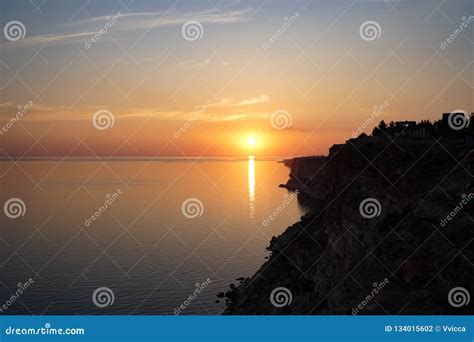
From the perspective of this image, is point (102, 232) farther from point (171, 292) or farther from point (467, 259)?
point (467, 259)

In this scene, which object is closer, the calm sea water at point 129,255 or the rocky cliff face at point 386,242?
A: the rocky cliff face at point 386,242

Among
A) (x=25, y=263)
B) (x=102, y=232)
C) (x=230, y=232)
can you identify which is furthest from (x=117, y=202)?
(x=25, y=263)

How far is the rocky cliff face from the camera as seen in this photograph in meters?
26.7

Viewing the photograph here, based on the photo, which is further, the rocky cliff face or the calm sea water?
the calm sea water

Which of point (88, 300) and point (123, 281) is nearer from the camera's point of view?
point (88, 300)

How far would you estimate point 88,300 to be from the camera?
5366 centimetres

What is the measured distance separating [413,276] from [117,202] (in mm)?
124432

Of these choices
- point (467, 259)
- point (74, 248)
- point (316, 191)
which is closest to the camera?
point (467, 259)

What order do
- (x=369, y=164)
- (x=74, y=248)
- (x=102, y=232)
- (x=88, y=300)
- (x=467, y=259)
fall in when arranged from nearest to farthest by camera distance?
(x=467, y=259)
(x=369, y=164)
(x=88, y=300)
(x=74, y=248)
(x=102, y=232)

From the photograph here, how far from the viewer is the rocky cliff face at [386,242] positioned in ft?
87.5

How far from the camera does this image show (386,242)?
32375 millimetres

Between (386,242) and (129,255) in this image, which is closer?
(386,242)

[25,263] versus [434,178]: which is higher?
[434,178]

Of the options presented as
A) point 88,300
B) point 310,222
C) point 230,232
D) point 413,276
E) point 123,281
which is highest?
point 230,232
